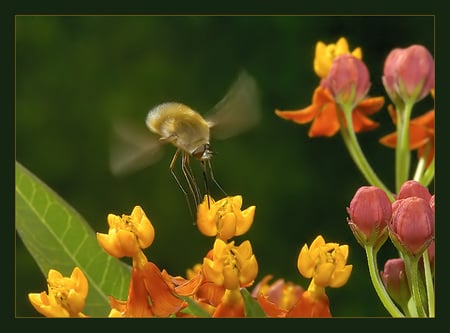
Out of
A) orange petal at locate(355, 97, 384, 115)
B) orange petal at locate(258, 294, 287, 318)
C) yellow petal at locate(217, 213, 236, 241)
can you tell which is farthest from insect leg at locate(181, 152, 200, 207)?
orange petal at locate(355, 97, 384, 115)

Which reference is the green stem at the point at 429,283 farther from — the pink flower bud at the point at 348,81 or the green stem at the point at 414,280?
the pink flower bud at the point at 348,81

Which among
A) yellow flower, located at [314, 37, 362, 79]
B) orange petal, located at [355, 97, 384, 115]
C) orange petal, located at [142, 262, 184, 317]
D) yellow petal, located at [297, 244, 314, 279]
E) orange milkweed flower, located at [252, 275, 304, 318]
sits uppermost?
yellow flower, located at [314, 37, 362, 79]

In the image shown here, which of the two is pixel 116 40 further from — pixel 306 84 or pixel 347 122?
pixel 347 122

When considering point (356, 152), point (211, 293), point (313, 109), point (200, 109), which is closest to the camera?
point (211, 293)

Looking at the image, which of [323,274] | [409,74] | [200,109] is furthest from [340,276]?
[200,109]

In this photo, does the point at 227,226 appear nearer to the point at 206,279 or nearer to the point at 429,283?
the point at 206,279

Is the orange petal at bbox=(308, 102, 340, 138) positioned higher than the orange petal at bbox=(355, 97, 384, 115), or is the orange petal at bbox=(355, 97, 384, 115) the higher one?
the orange petal at bbox=(355, 97, 384, 115)

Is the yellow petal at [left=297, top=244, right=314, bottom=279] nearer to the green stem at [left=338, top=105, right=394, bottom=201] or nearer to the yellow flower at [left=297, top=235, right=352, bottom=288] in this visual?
the yellow flower at [left=297, top=235, right=352, bottom=288]
